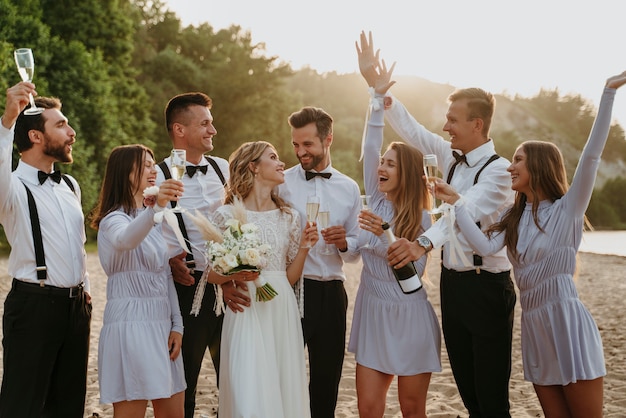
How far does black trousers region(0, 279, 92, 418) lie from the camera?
475cm

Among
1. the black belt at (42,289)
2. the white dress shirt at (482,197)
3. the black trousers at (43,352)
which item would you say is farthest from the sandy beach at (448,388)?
the black belt at (42,289)

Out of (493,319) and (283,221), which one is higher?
(283,221)

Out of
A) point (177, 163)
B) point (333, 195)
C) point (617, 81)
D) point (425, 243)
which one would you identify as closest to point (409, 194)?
point (425, 243)

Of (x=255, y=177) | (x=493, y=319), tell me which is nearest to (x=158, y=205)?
(x=255, y=177)

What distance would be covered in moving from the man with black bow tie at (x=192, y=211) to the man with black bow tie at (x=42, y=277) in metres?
0.77

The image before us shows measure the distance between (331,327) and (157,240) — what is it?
159 cm

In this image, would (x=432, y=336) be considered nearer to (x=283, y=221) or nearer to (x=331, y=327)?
(x=331, y=327)

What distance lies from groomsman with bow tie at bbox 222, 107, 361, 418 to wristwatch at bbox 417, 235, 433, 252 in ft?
2.37

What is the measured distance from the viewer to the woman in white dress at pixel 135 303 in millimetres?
4539

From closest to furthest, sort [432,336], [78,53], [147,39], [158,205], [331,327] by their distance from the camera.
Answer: [158,205], [432,336], [331,327], [78,53], [147,39]

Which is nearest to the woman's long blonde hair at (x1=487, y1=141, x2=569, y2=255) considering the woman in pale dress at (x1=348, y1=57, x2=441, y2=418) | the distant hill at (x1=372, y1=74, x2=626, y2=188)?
the woman in pale dress at (x1=348, y1=57, x2=441, y2=418)

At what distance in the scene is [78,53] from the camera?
28.5m

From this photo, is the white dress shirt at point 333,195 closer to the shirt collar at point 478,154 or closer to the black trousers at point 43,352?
the shirt collar at point 478,154

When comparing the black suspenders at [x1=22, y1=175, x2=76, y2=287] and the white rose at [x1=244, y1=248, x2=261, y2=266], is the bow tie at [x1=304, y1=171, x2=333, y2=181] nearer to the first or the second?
the white rose at [x1=244, y1=248, x2=261, y2=266]
